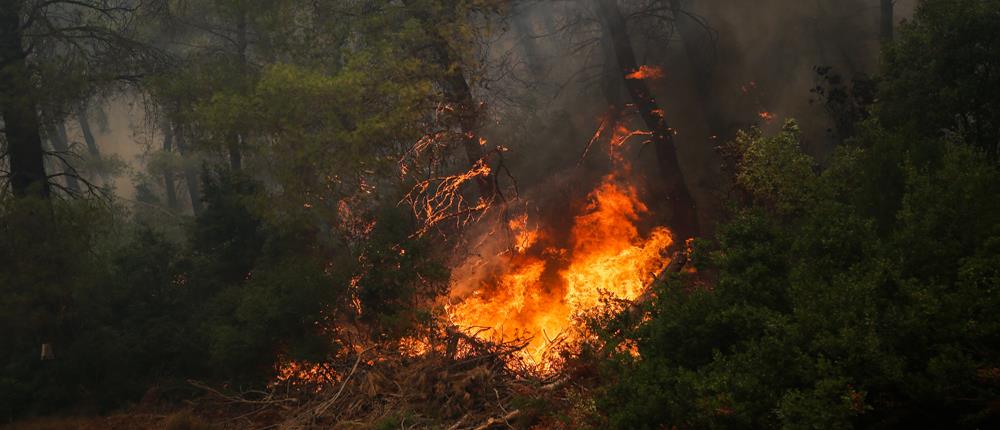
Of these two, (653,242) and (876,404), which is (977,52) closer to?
(876,404)

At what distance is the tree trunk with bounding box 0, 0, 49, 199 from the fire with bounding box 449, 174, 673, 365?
8.78 m

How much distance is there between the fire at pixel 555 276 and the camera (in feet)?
47.7

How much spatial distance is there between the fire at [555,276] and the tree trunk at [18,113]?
8.78m

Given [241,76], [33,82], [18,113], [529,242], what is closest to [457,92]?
[529,242]

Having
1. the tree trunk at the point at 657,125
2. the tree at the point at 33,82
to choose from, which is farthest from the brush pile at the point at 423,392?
the tree trunk at the point at 657,125

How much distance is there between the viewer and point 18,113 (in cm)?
1502

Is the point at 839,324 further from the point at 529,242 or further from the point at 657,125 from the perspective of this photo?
the point at 657,125

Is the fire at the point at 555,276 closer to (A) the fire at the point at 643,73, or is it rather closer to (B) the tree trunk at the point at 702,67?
(A) the fire at the point at 643,73

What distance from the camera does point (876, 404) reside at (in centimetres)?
639

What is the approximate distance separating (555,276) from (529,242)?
4.29ft

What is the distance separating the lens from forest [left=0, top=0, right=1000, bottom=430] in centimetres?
698

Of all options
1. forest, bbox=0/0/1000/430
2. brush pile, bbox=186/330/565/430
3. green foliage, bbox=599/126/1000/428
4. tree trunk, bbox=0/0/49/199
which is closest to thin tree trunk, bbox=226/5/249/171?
forest, bbox=0/0/1000/430

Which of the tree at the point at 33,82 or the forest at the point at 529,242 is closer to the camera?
the forest at the point at 529,242

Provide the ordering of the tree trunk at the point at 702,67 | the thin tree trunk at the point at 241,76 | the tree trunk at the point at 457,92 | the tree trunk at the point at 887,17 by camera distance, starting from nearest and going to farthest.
Result: the tree trunk at the point at 457,92 → the thin tree trunk at the point at 241,76 → the tree trunk at the point at 887,17 → the tree trunk at the point at 702,67
